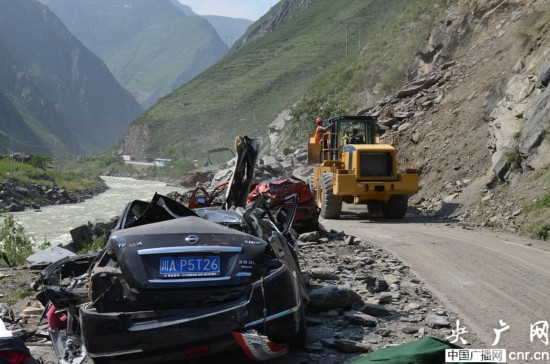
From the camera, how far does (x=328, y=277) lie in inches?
342

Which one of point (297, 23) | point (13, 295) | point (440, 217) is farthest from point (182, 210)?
point (297, 23)

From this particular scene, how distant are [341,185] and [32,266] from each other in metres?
8.60

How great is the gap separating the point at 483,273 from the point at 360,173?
8.65 m

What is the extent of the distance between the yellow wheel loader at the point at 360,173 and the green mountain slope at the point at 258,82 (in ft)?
227

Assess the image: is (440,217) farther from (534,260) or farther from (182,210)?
(182,210)

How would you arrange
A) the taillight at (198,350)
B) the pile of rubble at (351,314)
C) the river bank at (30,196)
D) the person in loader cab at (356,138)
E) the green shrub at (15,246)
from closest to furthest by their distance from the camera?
the taillight at (198,350) → the pile of rubble at (351,314) → the green shrub at (15,246) → the person in loader cab at (356,138) → the river bank at (30,196)

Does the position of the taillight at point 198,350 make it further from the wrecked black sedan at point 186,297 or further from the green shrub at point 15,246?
the green shrub at point 15,246

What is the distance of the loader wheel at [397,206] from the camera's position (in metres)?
18.5

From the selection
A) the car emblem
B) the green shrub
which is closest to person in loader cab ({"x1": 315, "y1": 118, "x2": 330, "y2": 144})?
the green shrub

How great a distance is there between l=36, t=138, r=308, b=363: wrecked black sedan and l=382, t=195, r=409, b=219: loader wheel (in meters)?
13.5

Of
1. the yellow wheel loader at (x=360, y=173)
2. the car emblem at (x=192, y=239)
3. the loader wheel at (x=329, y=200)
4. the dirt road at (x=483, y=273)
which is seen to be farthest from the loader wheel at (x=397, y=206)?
the car emblem at (x=192, y=239)

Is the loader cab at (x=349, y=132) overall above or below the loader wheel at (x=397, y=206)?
above

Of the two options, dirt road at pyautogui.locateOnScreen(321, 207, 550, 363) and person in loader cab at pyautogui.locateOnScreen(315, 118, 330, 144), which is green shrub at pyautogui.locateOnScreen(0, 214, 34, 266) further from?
person in loader cab at pyautogui.locateOnScreen(315, 118, 330, 144)

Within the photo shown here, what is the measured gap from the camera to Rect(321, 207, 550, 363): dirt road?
646 centimetres
